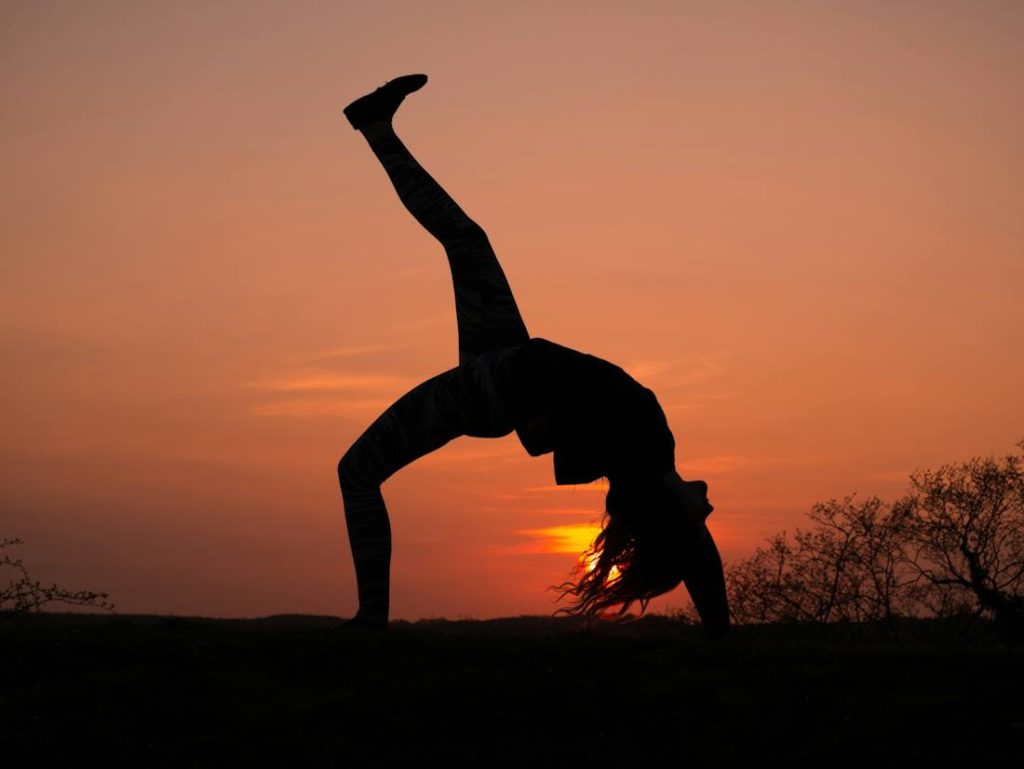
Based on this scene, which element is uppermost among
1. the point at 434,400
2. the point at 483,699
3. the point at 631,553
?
the point at 434,400

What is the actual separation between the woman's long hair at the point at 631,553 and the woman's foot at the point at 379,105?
342 centimetres

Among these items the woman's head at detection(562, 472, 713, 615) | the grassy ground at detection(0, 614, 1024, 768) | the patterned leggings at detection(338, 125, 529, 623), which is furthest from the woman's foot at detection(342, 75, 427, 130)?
the grassy ground at detection(0, 614, 1024, 768)

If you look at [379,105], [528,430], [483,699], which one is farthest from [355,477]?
[379,105]

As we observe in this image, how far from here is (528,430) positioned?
26.4 feet

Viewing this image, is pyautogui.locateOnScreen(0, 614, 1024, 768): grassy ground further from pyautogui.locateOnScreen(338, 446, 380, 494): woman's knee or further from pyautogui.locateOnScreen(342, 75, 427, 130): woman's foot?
pyautogui.locateOnScreen(342, 75, 427, 130): woman's foot

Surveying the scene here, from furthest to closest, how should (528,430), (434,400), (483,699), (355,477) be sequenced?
(355,477) → (434,400) → (528,430) → (483,699)

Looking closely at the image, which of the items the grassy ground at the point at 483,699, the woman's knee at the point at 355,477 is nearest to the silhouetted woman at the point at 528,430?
the woman's knee at the point at 355,477

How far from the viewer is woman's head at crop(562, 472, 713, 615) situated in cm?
793

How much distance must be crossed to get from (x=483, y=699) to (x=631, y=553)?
2.12 meters

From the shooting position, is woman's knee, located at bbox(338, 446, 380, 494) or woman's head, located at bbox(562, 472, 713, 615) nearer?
woman's head, located at bbox(562, 472, 713, 615)

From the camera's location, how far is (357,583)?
8.53m

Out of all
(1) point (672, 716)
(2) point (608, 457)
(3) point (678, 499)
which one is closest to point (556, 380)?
(2) point (608, 457)

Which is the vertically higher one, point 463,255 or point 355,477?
point 463,255

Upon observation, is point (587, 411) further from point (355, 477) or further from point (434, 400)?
point (355, 477)
